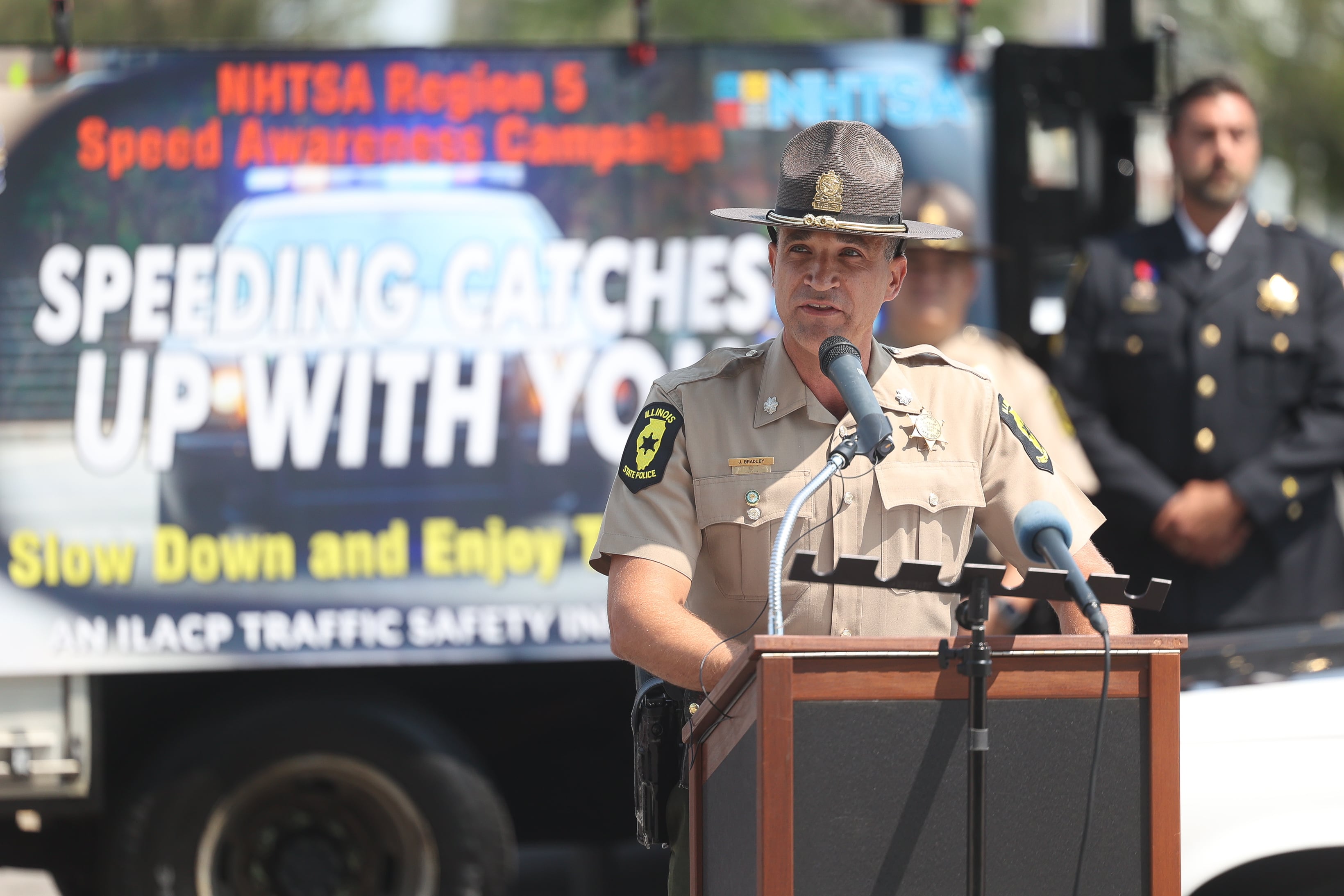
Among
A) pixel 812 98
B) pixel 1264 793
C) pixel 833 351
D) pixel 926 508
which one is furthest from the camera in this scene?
pixel 812 98

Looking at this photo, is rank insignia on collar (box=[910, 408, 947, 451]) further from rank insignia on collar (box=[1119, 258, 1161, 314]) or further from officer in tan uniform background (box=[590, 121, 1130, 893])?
rank insignia on collar (box=[1119, 258, 1161, 314])

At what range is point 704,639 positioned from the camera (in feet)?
7.89

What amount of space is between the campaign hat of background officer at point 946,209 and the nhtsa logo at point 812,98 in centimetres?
19

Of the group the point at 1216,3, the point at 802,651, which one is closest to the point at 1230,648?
the point at 802,651

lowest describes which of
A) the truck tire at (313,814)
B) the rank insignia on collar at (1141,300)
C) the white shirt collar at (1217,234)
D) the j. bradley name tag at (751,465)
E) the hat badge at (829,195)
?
the truck tire at (313,814)

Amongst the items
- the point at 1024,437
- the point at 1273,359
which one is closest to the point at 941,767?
the point at 1024,437

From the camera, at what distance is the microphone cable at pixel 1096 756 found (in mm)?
2072

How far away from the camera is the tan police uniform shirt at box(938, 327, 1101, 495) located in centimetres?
477

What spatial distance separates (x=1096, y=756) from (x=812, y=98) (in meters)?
3.02

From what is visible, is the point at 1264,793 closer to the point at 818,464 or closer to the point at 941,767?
the point at 818,464

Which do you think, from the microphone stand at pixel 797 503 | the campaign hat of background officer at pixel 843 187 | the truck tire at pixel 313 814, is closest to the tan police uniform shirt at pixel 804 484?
the campaign hat of background officer at pixel 843 187

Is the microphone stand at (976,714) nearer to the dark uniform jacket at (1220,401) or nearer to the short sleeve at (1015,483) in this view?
the short sleeve at (1015,483)

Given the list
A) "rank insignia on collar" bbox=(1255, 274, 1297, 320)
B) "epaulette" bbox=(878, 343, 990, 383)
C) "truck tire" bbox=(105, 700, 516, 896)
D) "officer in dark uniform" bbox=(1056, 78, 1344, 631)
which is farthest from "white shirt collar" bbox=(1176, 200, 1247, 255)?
"truck tire" bbox=(105, 700, 516, 896)

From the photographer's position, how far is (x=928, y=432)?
270 centimetres
